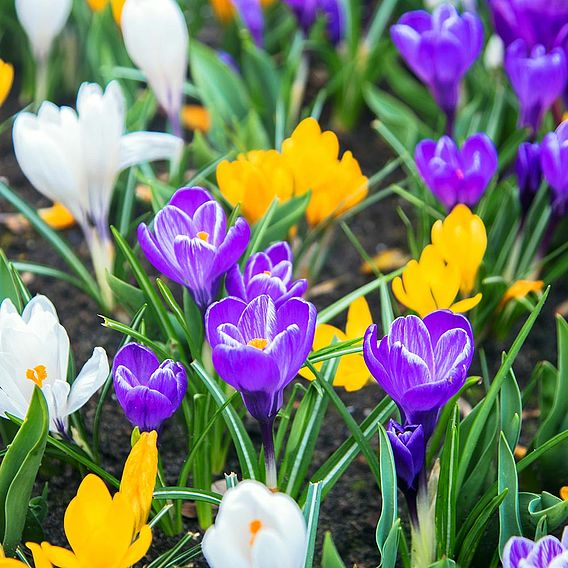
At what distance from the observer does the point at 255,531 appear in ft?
3.13

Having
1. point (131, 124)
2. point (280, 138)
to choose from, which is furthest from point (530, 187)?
point (131, 124)

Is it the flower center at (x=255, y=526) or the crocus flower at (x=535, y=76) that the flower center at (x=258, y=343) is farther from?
the crocus flower at (x=535, y=76)

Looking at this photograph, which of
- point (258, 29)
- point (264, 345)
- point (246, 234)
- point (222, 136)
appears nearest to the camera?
point (264, 345)

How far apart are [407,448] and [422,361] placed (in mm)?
114

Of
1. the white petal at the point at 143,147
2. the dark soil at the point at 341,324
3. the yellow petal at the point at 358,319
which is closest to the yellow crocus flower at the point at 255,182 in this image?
the white petal at the point at 143,147

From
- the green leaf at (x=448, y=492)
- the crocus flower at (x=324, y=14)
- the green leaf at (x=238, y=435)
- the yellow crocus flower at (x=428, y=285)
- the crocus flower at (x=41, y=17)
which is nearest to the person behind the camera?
the green leaf at (x=448, y=492)

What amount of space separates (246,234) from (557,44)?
933mm

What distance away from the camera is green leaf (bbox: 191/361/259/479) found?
128 cm

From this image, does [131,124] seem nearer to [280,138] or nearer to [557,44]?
[280,138]

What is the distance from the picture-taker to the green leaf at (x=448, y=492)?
1.17 m

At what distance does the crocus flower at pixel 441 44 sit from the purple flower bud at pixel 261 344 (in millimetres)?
816

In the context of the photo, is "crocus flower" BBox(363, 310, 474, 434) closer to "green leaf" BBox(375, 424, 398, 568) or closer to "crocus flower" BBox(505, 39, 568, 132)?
"green leaf" BBox(375, 424, 398, 568)

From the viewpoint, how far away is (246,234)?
129 cm

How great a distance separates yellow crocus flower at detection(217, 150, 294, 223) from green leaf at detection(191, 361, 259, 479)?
0.41 m
